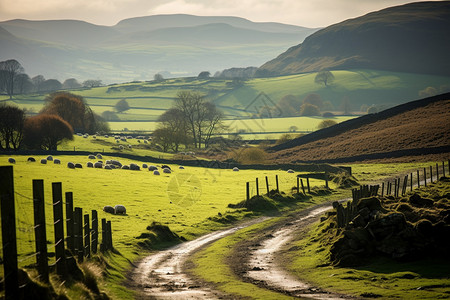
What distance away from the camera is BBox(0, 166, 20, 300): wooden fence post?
1370 centimetres

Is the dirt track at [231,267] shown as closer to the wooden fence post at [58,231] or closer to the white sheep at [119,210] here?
the wooden fence post at [58,231]

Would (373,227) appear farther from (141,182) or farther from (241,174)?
(241,174)

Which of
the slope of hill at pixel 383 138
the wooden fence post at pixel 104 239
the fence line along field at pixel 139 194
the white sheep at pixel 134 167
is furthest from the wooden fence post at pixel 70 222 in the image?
the slope of hill at pixel 383 138

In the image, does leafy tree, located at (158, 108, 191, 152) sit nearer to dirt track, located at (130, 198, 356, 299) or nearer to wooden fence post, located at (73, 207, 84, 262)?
dirt track, located at (130, 198, 356, 299)

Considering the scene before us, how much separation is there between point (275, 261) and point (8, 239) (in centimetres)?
2090

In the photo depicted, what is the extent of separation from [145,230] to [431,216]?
2095 centimetres

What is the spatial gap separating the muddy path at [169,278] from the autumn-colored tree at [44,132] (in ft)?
265

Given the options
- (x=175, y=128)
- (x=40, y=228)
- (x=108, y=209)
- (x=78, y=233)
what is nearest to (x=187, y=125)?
(x=175, y=128)

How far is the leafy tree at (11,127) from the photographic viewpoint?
4112 inches

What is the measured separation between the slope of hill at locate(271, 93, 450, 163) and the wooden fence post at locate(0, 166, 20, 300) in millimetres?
101764

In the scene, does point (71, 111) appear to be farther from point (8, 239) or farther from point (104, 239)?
point (8, 239)

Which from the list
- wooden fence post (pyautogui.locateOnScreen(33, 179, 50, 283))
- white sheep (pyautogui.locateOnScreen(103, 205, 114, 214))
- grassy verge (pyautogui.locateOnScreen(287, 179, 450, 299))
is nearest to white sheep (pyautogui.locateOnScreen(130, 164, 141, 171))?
white sheep (pyautogui.locateOnScreen(103, 205, 114, 214))

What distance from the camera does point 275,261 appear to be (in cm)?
3241

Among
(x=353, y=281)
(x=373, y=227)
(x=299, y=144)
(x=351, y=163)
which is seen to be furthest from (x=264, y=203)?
(x=299, y=144)
